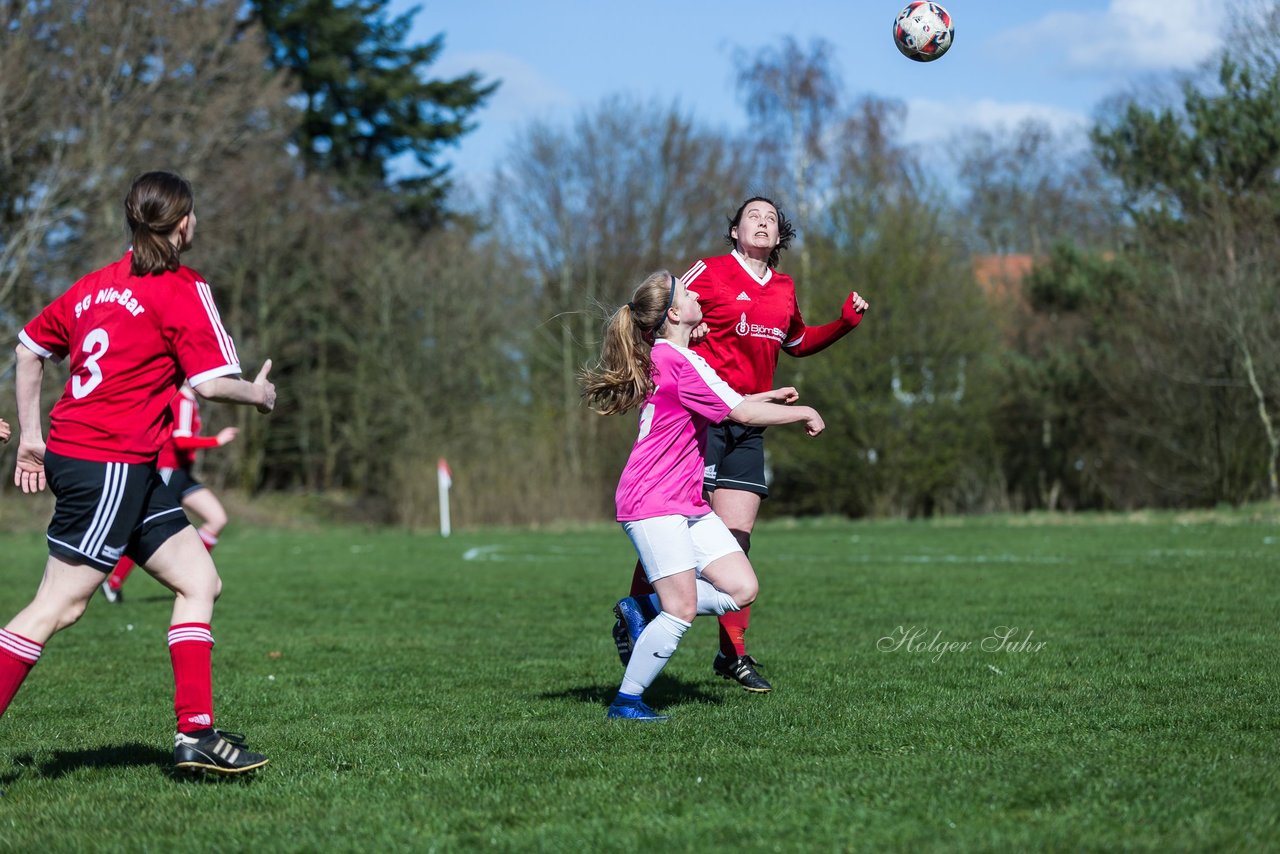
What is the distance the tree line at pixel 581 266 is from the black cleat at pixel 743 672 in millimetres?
14273

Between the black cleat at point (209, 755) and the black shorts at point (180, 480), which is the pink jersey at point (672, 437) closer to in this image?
the black cleat at point (209, 755)

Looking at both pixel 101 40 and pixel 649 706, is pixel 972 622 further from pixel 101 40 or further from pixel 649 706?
pixel 101 40

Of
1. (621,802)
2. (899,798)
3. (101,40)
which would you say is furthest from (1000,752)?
(101,40)

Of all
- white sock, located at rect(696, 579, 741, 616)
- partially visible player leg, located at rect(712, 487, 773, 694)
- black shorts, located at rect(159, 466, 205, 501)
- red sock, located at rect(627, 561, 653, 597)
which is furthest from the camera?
black shorts, located at rect(159, 466, 205, 501)

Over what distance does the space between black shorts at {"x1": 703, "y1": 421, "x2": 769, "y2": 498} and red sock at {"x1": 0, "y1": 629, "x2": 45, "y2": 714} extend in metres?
3.33

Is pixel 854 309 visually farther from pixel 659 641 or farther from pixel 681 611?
pixel 659 641

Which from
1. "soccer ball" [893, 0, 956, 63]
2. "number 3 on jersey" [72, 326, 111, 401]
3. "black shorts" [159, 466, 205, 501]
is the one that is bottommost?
"black shorts" [159, 466, 205, 501]

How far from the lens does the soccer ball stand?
791cm

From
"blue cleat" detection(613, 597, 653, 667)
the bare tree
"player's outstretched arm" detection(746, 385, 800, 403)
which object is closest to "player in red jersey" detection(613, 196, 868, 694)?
"blue cleat" detection(613, 597, 653, 667)

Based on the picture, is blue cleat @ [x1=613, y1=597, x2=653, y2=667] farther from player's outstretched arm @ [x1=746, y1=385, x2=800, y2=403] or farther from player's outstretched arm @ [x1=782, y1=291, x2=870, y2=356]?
player's outstretched arm @ [x1=782, y1=291, x2=870, y2=356]

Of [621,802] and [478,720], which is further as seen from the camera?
[478,720]

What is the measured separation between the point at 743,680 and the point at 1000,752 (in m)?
1.97

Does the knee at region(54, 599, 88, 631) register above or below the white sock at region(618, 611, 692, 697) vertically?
above

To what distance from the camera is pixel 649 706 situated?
5832 mm
